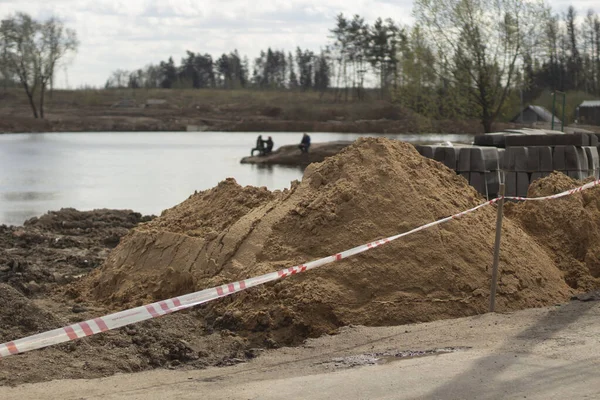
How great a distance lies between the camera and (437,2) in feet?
131

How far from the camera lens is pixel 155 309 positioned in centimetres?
668

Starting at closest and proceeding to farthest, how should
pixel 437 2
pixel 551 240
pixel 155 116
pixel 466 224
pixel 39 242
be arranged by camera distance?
pixel 466 224, pixel 551 240, pixel 39 242, pixel 437 2, pixel 155 116

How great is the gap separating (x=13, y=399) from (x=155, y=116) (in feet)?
325

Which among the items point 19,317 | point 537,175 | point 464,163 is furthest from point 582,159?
point 19,317

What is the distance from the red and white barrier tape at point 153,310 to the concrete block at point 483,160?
5.24 metres

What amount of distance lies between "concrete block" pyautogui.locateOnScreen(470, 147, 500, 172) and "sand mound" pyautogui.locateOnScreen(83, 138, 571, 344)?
13.7 ft

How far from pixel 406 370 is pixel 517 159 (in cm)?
877

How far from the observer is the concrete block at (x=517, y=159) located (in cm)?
1448

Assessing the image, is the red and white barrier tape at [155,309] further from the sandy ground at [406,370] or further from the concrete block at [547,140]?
the concrete block at [547,140]

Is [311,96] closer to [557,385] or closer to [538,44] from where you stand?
[538,44]

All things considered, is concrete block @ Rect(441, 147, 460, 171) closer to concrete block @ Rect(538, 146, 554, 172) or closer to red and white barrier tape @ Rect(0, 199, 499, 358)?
concrete block @ Rect(538, 146, 554, 172)

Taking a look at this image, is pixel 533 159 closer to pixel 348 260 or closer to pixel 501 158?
pixel 501 158

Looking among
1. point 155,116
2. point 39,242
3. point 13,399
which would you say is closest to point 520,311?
point 13,399

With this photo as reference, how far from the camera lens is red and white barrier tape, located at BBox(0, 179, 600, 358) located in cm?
592
